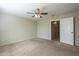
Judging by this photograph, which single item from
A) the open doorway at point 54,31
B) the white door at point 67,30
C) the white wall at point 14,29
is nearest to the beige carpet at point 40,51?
the white door at point 67,30

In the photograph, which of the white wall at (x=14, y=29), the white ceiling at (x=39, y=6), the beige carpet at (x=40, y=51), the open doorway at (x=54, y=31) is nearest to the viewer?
the white ceiling at (x=39, y=6)

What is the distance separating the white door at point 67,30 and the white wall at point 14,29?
315 centimetres

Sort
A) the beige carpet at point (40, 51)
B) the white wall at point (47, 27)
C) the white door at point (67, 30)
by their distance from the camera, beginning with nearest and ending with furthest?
the beige carpet at point (40, 51)
the white wall at point (47, 27)
the white door at point (67, 30)

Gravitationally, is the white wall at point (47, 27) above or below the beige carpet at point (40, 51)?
above

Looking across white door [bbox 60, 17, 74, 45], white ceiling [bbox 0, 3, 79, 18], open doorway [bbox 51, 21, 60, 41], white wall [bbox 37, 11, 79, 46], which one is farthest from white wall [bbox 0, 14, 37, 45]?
white door [bbox 60, 17, 74, 45]

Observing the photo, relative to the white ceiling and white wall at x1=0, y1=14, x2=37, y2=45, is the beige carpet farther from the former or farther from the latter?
the white ceiling

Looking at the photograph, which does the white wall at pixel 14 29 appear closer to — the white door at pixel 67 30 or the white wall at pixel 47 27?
the white wall at pixel 47 27

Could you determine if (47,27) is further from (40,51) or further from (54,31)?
(40,51)

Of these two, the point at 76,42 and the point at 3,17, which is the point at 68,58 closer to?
the point at 76,42

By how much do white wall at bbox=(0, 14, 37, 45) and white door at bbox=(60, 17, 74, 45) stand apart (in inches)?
124

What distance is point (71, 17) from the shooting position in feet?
13.8

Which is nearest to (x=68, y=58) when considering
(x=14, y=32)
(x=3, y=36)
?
(x=3, y=36)

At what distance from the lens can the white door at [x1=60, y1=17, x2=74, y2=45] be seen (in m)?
4.21

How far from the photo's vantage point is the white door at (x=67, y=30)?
4207 millimetres
